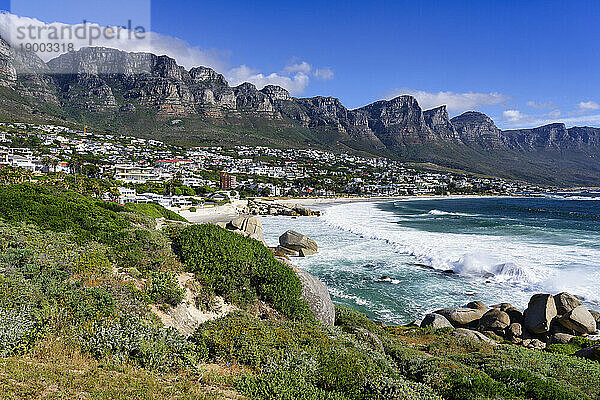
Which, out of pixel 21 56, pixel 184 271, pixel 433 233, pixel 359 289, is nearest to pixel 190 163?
pixel 433 233

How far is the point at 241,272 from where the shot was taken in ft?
33.8

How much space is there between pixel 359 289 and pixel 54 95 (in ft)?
623

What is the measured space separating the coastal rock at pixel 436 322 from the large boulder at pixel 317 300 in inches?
243

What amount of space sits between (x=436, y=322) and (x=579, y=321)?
6.06 m

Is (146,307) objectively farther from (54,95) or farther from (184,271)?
(54,95)

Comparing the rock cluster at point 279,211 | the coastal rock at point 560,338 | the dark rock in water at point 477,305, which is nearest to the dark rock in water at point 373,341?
the coastal rock at point 560,338

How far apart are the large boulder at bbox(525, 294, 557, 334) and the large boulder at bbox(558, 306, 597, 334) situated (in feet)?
1.65

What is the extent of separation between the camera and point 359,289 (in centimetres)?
2158

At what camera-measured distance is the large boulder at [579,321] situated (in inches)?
576

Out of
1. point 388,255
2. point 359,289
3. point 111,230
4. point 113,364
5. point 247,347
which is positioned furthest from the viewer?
point 388,255

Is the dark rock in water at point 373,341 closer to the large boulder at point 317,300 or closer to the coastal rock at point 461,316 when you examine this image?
the large boulder at point 317,300

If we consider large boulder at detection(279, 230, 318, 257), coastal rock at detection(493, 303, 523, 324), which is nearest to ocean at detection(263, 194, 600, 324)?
large boulder at detection(279, 230, 318, 257)

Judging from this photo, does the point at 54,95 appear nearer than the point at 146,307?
No

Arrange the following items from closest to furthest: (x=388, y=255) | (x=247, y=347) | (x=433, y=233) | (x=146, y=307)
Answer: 1. (x=247, y=347)
2. (x=146, y=307)
3. (x=388, y=255)
4. (x=433, y=233)
